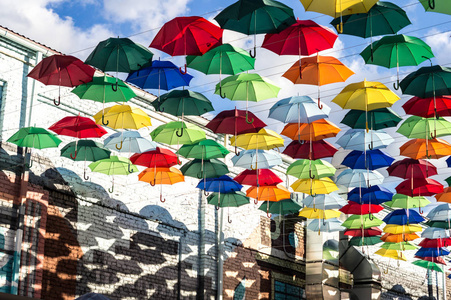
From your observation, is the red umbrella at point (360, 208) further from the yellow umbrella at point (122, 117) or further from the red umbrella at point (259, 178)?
the yellow umbrella at point (122, 117)

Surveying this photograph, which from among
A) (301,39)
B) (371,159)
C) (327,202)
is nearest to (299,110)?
(301,39)

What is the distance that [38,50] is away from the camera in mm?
14641

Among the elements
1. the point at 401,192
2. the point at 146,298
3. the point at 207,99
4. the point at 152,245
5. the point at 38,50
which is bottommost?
the point at 146,298

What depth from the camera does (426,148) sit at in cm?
1342

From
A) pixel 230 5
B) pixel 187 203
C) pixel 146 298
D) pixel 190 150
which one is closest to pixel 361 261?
pixel 187 203

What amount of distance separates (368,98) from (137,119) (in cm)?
433

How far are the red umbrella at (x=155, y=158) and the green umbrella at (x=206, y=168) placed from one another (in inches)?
24.1

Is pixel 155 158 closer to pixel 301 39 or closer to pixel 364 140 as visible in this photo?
pixel 364 140

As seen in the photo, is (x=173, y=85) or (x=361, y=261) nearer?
(x=173, y=85)

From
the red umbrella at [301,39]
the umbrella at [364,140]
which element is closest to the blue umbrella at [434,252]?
the umbrella at [364,140]

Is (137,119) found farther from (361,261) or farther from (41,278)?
(361,261)

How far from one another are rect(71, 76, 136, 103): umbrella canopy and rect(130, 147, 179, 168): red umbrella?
1.94 m

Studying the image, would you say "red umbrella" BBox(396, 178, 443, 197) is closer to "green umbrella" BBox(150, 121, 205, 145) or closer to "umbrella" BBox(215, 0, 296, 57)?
"green umbrella" BBox(150, 121, 205, 145)

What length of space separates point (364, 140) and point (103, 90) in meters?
5.35
